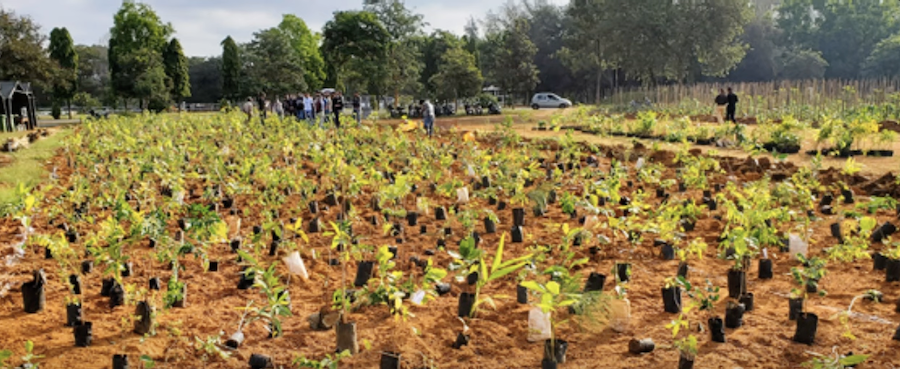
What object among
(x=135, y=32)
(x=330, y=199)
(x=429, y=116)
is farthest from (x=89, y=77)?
(x=330, y=199)

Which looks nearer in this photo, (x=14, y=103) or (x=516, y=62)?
(x=14, y=103)

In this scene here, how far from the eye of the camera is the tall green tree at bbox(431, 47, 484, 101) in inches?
1133

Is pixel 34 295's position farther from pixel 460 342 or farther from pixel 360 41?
pixel 360 41

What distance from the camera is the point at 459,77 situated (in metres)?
28.9

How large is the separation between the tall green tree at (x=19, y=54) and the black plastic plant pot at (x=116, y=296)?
25776 millimetres

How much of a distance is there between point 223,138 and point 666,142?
872 centimetres

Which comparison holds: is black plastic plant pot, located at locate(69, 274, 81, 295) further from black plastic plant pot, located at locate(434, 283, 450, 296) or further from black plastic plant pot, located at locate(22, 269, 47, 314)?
black plastic plant pot, located at locate(434, 283, 450, 296)

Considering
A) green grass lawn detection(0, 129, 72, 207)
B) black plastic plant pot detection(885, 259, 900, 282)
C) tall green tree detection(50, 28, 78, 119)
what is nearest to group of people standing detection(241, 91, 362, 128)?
green grass lawn detection(0, 129, 72, 207)

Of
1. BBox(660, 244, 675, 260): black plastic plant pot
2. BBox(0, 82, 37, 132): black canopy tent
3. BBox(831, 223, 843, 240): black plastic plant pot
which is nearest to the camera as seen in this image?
BBox(660, 244, 675, 260): black plastic plant pot

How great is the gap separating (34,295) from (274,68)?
34.3 metres

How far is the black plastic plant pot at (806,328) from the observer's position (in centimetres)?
310

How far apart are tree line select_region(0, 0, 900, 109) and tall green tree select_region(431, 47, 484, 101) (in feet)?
0.16

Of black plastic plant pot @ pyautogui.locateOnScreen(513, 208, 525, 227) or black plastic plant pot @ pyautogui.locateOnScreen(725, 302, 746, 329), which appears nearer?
black plastic plant pot @ pyautogui.locateOnScreen(725, 302, 746, 329)

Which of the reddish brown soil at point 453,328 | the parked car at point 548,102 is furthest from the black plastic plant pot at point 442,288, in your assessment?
the parked car at point 548,102
